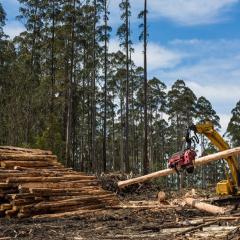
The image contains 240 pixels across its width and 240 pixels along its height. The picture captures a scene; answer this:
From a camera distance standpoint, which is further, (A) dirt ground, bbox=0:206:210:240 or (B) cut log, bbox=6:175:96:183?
(B) cut log, bbox=6:175:96:183

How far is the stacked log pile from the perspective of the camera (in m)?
13.3

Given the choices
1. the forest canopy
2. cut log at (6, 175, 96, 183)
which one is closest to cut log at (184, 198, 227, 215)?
cut log at (6, 175, 96, 183)

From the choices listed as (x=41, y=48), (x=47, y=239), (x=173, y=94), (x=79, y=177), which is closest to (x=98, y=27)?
(x=41, y=48)

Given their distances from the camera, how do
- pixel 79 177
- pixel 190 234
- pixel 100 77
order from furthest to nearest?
pixel 100 77 < pixel 79 177 < pixel 190 234

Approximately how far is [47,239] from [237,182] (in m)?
7.40

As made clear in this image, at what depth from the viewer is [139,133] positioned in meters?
65.8

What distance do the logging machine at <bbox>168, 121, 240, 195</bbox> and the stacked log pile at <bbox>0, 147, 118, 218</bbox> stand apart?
3855mm

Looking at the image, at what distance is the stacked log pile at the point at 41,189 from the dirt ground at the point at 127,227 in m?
0.75

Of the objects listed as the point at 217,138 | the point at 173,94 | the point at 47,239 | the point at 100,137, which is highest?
the point at 173,94

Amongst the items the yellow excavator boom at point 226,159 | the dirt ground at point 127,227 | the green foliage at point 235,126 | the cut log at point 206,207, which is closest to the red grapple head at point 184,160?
the dirt ground at point 127,227

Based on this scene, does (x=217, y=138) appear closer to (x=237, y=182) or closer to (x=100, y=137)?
(x=237, y=182)

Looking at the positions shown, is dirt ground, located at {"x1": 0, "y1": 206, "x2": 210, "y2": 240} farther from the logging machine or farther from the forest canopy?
the forest canopy

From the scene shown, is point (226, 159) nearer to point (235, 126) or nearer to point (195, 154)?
point (195, 154)

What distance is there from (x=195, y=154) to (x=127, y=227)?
2520 mm
